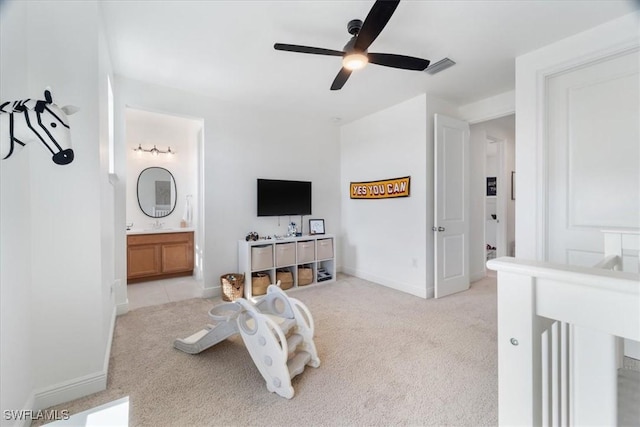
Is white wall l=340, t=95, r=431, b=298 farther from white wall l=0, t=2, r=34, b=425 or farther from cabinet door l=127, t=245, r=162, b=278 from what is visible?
white wall l=0, t=2, r=34, b=425

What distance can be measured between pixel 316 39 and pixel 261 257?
7.94 feet

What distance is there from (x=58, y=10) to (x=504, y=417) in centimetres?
273

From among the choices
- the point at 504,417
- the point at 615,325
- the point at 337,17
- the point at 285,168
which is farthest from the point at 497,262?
the point at 285,168

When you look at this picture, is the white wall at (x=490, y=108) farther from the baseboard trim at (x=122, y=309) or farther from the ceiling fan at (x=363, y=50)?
the baseboard trim at (x=122, y=309)

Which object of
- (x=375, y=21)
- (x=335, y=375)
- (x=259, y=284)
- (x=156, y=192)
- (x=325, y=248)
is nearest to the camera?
(x=375, y=21)

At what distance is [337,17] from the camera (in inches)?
79.0

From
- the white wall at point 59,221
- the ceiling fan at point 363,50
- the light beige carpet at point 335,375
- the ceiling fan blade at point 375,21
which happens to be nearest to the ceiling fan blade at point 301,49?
the ceiling fan at point 363,50

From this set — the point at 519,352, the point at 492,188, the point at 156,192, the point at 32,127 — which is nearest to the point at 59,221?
the point at 32,127

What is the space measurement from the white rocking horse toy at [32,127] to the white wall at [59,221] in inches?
13.7

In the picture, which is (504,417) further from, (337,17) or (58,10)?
(58,10)

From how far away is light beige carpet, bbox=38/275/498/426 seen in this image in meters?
1.51

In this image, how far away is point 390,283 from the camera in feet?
12.6

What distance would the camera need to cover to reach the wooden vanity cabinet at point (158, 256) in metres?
3.98

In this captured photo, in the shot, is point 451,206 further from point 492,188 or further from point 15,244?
point 15,244
